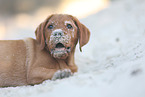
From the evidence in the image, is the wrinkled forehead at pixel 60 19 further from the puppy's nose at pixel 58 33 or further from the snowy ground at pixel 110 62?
the snowy ground at pixel 110 62

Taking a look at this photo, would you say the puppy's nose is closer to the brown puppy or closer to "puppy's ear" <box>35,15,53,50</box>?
the brown puppy

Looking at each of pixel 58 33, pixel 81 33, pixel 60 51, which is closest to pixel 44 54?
pixel 60 51

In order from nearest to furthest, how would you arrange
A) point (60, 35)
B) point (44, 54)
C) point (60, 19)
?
A: point (60, 35) → point (60, 19) → point (44, 54)

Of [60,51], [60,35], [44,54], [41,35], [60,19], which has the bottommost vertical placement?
[44,54]

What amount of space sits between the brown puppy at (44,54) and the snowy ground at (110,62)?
0.36 m

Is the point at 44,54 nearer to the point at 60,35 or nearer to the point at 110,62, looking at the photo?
the point at 60,35

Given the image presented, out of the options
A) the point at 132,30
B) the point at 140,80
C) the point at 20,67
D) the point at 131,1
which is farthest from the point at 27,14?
the point at 140,80

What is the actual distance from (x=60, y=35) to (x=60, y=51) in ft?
0.98

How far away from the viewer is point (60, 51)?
4.28 meters

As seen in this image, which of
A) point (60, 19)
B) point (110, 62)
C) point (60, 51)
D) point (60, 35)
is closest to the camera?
point (60, 35)

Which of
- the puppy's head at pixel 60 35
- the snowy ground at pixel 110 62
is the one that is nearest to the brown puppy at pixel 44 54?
the puppy's head at pixel 60 35

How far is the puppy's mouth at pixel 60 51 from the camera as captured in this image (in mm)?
4268

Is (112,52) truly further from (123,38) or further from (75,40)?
(75,40)

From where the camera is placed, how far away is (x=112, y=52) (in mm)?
7602
